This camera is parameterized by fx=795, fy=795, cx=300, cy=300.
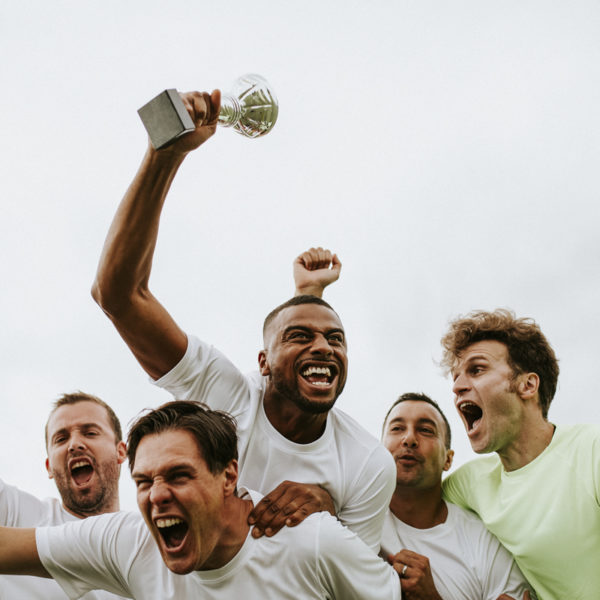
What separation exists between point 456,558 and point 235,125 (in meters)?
2.99

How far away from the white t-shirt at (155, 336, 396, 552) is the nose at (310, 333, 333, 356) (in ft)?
1.50

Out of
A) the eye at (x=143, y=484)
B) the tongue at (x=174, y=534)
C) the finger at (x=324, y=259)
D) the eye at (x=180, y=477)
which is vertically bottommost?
the tongue at (x=174, y=534)

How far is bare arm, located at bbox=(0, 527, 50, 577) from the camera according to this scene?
12.5 ft

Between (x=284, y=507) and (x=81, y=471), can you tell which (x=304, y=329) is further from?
(x=81, y=471)

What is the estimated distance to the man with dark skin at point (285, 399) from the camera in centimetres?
404

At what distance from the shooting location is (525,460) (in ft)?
17.3

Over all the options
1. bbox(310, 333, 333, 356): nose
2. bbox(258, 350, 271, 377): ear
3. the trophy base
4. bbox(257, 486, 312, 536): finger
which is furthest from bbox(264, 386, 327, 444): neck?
the trophy base

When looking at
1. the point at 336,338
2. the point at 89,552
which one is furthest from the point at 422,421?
the point at 89,552

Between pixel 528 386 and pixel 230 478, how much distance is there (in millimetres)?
2523

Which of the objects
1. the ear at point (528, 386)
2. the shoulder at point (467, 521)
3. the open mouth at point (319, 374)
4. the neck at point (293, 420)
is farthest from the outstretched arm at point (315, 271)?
the shoulder at point (467, 521)

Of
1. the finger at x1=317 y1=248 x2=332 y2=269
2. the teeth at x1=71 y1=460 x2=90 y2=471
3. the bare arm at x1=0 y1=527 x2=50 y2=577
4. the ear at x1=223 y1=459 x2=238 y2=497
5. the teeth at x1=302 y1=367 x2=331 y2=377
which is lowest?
the bare arm at x1=0 y1=527 x2=50 y2=577

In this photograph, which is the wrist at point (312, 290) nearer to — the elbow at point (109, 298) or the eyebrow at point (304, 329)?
the eyebrow at point (304, 329)

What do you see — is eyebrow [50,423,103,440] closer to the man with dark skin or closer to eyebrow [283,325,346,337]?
the man with dark skin

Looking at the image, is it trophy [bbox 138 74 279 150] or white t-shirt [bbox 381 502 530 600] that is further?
white t-shirt [bbox 381 502 530 600]
